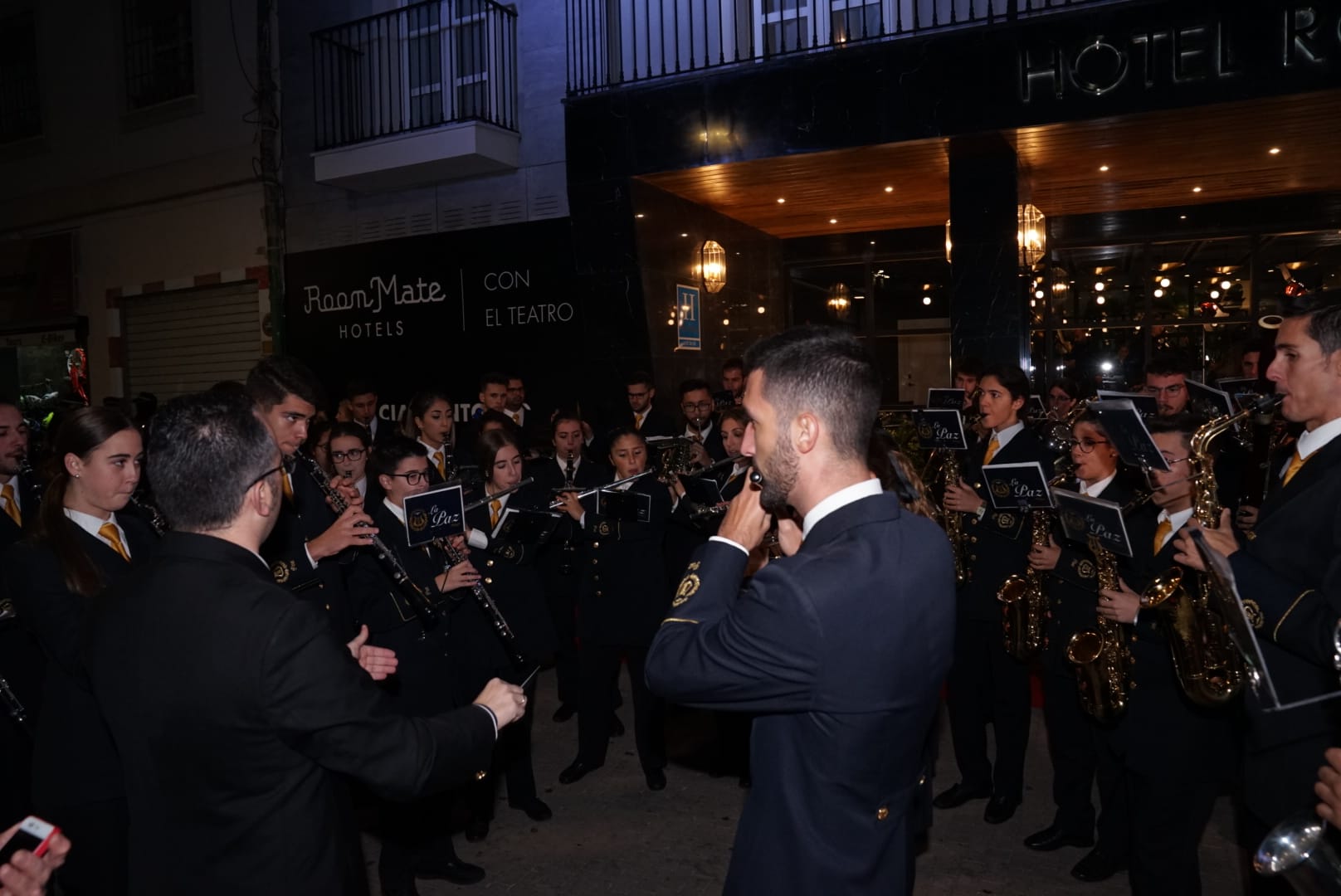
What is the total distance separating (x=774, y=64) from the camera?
987 cm

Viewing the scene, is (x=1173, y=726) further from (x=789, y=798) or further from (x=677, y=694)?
(x=677, y=694)

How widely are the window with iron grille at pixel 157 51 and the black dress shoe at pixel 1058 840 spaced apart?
622 inches

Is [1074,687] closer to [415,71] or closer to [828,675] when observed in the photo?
[828,675]

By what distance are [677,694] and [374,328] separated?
12342mm

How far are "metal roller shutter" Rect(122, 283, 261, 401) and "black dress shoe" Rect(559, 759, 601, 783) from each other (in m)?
10.8

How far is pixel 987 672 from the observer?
5.53 metres

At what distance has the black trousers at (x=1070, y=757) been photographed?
15.7 ft

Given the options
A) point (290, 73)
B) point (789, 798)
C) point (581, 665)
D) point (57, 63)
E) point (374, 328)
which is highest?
point (57, 63)

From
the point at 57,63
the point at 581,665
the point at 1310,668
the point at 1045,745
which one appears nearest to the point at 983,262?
the point at 1045,745

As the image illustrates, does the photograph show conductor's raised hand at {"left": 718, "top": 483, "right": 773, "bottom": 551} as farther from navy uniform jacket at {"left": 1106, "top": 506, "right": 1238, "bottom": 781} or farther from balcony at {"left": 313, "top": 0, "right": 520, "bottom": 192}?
balcony at {"left": 313, "top": 0, "right": 520, "bottom": 192}

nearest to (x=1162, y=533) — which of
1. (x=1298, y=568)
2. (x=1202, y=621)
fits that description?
(x=1202, y=621)

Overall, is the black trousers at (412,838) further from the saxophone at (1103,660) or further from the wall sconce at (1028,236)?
the wall sconce at (1028,236)

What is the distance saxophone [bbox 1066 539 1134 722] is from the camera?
422 cm

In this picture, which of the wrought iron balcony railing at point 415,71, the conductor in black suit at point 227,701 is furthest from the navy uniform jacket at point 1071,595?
the wrought iron balcony railing at point 415,71
